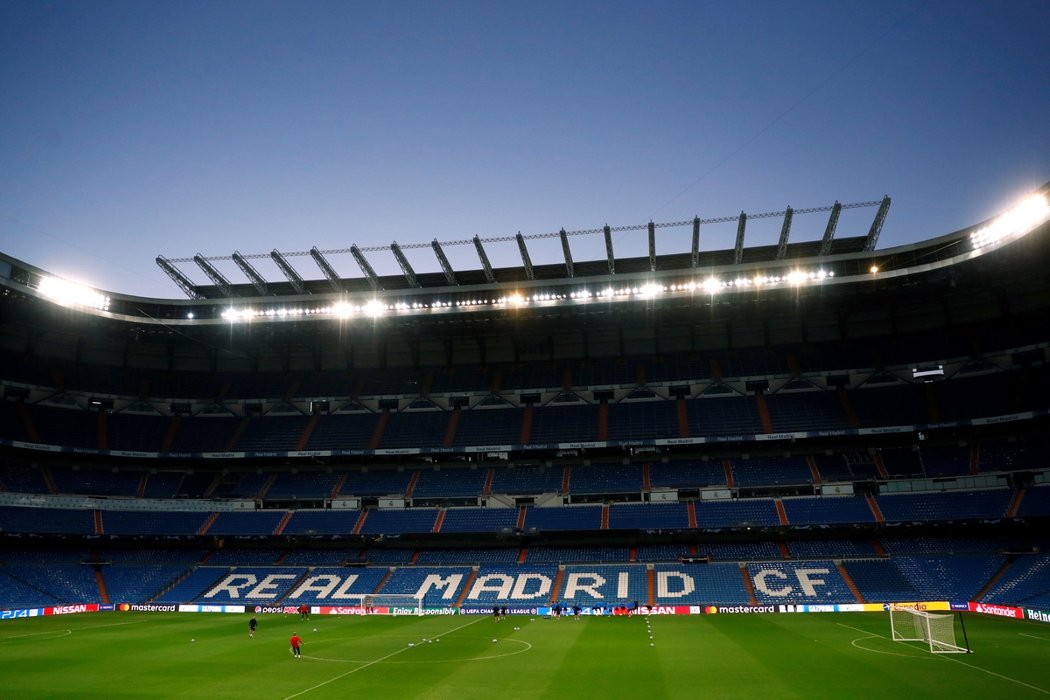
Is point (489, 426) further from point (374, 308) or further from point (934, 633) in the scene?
point (934, 633)

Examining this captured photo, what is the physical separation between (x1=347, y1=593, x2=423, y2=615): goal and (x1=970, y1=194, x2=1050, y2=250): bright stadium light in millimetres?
43685

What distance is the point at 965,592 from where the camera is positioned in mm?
42406

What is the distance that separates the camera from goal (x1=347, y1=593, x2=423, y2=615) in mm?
47125

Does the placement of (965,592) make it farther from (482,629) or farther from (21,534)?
(21,534)

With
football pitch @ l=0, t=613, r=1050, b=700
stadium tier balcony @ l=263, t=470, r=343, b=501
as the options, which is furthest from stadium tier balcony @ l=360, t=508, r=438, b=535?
football pitch @ l=0, t=613, r=1050, b=700

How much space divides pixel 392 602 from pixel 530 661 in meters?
25.3

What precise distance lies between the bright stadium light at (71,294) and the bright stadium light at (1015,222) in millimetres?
62254

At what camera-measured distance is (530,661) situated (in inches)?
1025

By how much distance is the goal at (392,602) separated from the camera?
47125mm

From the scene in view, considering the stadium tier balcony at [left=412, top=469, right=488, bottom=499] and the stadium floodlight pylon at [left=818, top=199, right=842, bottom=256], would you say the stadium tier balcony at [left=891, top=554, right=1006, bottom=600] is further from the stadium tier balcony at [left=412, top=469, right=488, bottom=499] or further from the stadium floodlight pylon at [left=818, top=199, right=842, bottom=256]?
the stadium tier balcony at [left=412, top=469, right=488, bottom=499]

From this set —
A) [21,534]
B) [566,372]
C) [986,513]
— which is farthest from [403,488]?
[986,513]

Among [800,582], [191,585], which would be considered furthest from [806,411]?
[191,585]

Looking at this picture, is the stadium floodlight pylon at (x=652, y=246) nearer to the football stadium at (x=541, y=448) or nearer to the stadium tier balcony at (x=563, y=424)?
the football stadium at (x=541, y=448)

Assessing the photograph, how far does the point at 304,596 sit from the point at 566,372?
29943 mm
